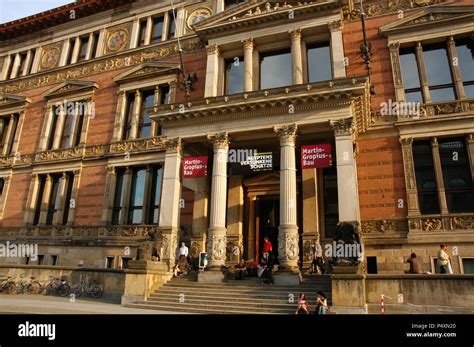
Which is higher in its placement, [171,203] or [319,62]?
[319,62]

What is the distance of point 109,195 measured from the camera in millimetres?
22438

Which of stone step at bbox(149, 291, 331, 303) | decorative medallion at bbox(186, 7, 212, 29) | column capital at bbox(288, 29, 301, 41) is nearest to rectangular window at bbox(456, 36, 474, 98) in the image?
column capital at bbox(288, 29, 301, 41)

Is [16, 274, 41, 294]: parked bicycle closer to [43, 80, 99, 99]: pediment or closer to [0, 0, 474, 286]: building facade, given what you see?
[0, 0, 474, 286]: building facade

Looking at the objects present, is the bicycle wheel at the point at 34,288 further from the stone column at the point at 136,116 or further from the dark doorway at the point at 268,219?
the dark doorway at the point at 268,219

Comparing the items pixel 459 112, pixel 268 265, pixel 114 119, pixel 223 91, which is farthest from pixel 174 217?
pixel 459 112

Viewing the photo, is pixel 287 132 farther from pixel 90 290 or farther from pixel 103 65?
pixel 103 65

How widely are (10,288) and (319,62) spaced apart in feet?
65.5

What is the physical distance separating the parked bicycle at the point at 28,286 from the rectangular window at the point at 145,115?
10507 millimetres

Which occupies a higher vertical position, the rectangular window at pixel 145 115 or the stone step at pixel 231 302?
the rectangular window at pixel 145 115

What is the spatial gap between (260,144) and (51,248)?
1529cm

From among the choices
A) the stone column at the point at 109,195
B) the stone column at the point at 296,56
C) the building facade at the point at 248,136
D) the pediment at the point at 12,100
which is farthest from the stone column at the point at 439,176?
the pediment at the point at 12,100

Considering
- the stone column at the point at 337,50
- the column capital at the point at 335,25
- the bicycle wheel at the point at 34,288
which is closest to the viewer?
the bicycle wheel at the point at 34,288

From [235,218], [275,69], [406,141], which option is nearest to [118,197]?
[235,218]

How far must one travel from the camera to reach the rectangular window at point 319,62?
62.8 ft
